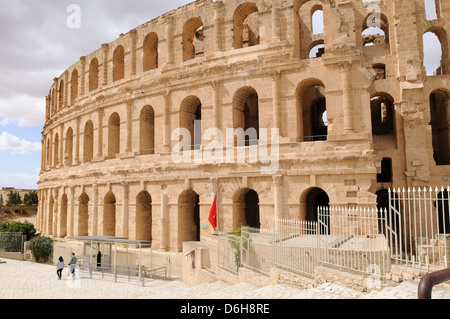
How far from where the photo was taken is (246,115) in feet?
71.2

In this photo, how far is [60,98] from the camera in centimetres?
3045

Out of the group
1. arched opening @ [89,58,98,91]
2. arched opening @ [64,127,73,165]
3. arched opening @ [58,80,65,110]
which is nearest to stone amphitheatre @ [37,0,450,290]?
arched opening @ [89,58,98,91]

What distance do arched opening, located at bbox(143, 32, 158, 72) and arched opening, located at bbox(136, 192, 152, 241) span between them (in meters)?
7.79

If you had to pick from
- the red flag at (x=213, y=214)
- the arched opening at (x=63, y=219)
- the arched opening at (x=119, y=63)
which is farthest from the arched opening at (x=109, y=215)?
the red flag at (x=213, y=214)

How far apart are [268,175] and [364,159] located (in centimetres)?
418

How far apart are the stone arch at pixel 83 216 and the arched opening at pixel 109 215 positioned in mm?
2964

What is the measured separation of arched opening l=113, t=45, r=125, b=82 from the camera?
23578mm

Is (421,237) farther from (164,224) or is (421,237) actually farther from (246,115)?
(246,115)

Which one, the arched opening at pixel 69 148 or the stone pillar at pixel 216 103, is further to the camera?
the arched opening at pixel 69 148

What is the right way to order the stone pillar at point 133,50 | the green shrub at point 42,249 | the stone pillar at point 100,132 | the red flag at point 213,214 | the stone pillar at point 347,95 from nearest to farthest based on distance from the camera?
the stone pillar at point 347,95, the red flag at point 213,214, the green shrub at point 42,249, the stone pillar at point 133,50, the stone pillar at point 100,132

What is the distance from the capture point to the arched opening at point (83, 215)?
25.0 metres

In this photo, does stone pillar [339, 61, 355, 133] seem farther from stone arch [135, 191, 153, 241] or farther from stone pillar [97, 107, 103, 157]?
stone pillar [97, 107, 103, 157]

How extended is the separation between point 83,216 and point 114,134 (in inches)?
259

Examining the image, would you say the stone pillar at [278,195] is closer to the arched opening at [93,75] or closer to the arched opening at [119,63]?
the arched opening at [119,63]
